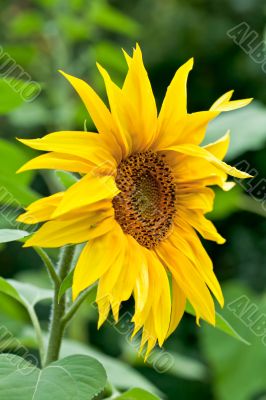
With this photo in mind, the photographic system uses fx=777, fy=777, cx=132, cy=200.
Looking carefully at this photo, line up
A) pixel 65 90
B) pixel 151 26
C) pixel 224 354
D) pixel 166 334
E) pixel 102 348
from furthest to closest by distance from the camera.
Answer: pixel 151 26, pixel 102 348, pixel 65 90, pixel 224 354, pixel 166 334

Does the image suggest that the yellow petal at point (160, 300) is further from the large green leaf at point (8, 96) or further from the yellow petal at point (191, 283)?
the large green leaf at point (8, 96)

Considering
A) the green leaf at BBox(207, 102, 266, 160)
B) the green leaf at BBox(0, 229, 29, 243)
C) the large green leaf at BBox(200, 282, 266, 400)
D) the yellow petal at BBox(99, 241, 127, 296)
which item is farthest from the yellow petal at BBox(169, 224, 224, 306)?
the large green leaf at BBox(200, 282, 266, 400)

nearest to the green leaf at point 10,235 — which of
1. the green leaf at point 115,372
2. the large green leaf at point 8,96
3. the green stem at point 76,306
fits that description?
the green stem at point 76,306

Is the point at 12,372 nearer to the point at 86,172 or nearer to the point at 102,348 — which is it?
the point at 86,172

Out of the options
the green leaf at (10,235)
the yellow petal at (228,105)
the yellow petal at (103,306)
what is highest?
the yellow petal at (228,105)

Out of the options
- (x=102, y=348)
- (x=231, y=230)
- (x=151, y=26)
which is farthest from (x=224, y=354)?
(x=151, y=26)

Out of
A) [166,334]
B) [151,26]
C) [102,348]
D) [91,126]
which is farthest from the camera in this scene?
[151,26]

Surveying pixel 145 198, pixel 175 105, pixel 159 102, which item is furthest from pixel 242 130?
pixel 159 102

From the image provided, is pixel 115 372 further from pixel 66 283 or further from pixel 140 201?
pixel 66 283
